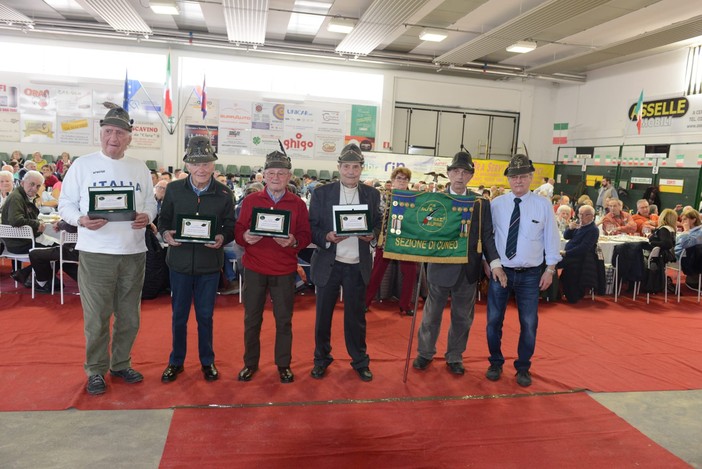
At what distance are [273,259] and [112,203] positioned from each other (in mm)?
1129

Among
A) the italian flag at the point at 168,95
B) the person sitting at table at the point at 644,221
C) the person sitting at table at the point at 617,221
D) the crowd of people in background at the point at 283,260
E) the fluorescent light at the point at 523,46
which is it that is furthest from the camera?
the italian flag at the point at 168,95

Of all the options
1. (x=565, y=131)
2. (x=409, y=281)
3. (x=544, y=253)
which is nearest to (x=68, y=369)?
(x=409, y=281)

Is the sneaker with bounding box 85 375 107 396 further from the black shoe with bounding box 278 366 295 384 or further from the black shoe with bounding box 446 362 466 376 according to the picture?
the black shoe with bounding box 446 362 466 376

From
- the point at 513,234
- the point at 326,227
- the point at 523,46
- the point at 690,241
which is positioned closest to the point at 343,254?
the point at 326,227

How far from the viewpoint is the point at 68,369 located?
376 centimetres

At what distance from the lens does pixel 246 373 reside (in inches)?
146

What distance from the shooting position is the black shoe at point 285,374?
3711mm

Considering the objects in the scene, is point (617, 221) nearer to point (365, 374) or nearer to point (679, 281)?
point (679, 281)

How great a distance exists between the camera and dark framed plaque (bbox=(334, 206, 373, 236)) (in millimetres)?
3492

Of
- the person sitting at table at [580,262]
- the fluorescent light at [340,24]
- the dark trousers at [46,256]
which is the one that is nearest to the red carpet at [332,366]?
the dark trousers at [46,256]

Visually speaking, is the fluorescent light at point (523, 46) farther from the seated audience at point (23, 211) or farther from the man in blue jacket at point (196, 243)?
the man in blue jacket at point (196, 243)

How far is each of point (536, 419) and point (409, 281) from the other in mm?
2462

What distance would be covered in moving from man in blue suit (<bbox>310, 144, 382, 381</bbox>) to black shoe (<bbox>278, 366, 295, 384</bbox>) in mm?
192

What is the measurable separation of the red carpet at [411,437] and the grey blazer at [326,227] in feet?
3.16
